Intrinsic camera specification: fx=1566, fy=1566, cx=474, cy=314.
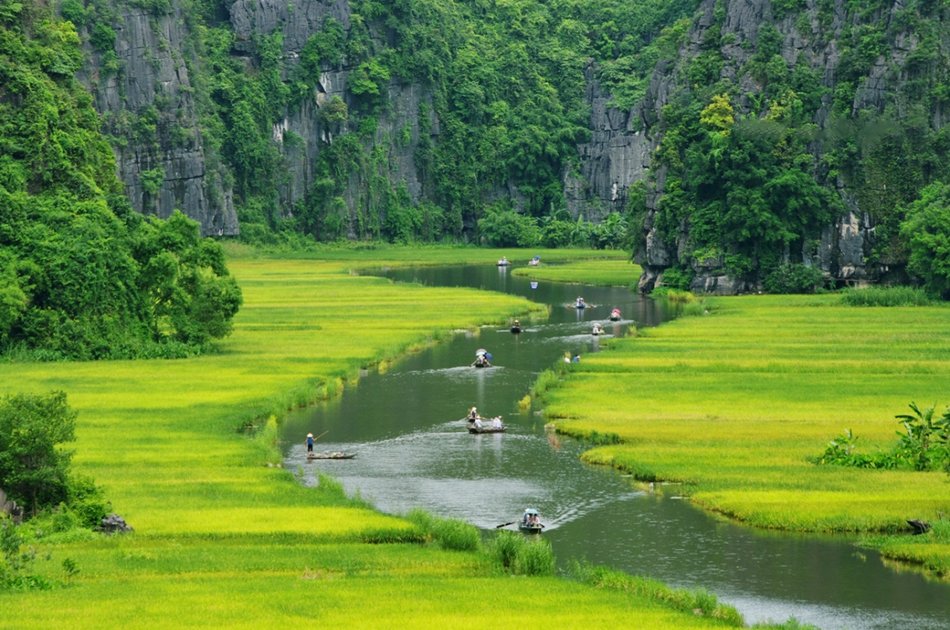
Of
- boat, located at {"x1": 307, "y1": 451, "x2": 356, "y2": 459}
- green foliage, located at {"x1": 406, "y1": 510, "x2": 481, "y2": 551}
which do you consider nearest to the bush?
boat, located at {"x1": 307, "y1": 451, "x2": 356, "y2": 459}

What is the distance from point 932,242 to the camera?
84750 mm

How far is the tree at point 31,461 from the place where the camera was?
35.3 m

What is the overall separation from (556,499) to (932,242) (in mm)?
52176

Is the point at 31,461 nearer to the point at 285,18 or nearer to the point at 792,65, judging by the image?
the point at 792,65

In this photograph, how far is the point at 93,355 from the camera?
65562mm

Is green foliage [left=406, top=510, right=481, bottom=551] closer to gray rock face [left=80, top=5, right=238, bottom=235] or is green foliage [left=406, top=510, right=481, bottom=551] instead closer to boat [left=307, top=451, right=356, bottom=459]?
boat [left=307, top=451, right=356, bottom=459]

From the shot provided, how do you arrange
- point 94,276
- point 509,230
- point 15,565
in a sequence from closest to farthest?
1. point 15,565
2. point 94,276
3. point 509,230

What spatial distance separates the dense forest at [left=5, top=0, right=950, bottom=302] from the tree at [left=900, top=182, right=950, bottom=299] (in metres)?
0.20

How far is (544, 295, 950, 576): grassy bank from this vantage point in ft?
122

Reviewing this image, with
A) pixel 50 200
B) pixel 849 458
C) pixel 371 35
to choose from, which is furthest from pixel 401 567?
pixel 371 35

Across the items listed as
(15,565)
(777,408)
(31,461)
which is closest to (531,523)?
(15,565)

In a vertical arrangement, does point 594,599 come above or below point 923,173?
below

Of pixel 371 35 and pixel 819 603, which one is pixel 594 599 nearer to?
pixel 819 603

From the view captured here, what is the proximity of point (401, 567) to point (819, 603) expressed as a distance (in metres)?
8.38
